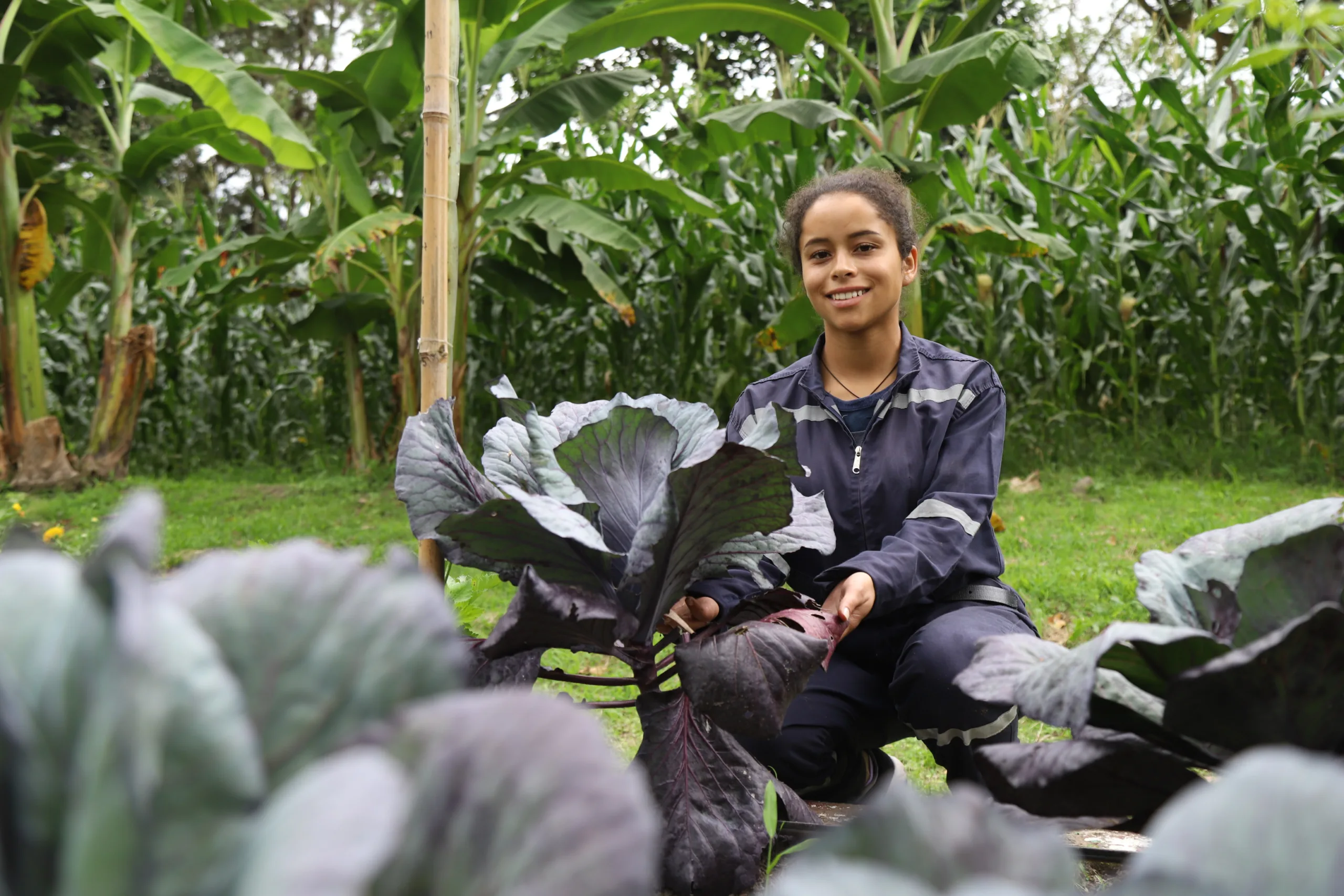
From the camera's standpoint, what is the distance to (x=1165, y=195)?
5.74 metres

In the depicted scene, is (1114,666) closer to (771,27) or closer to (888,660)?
(888,660)

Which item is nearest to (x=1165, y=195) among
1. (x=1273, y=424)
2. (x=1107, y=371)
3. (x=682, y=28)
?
(x=1107, y=371)

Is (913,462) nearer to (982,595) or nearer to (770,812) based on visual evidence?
(982,595)

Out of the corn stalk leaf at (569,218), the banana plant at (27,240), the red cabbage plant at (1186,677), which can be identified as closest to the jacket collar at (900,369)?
the red cabbage plant at (1186,677)

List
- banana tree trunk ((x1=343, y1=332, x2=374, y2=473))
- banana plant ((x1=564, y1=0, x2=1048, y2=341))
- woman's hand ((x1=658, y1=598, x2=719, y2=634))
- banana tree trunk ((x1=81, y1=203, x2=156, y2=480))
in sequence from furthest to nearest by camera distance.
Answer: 1. banana tree trunk ((x1=343, y1=332, x2=374, y2=473))
2. banana tree trunk ((x1=81, y1=203, x2=156, y2=480))
3. banana plant ((x1=564, y1=0, x2=1048, y2=341))
4. woman's hand ((x1=658, y1=598, x2=719, y2=634))

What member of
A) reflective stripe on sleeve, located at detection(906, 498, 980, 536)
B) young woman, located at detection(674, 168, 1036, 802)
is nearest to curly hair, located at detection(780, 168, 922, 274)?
young woman, located at detection(674, 168, 1036, 802)

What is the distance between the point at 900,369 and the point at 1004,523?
9.23ft

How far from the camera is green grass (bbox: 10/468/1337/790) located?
308 cm

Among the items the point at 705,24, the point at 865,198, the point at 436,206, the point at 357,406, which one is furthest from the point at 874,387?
the point at 357,406

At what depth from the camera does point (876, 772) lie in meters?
1.87

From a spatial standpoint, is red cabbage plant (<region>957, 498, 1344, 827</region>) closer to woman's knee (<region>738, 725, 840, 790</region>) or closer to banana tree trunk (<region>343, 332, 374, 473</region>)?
woman's knee (<region>738, 725, 840, 790</region>)

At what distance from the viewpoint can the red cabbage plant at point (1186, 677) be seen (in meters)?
0.56

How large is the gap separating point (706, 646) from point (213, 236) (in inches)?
285

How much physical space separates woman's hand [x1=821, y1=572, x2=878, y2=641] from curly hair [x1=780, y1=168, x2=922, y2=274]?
2.85 feet
